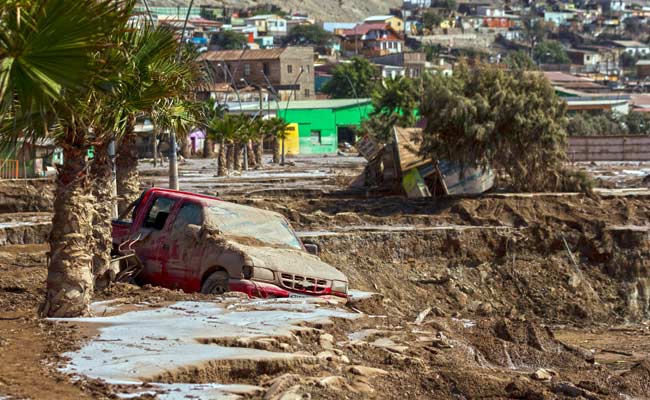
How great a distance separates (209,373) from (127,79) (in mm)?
4609

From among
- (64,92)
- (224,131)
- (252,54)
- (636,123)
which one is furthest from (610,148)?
(252,54)

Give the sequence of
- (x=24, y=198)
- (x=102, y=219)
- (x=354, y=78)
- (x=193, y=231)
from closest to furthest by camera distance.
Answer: (x=193, y=231) < (x=102, y=219) < (x=24, y=198) < (x=354, y=78)

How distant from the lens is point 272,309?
616 inches

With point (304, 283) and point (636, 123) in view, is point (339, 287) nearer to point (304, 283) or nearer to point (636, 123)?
point (304, 283)

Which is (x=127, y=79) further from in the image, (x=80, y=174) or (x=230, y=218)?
(x=230, y=218)

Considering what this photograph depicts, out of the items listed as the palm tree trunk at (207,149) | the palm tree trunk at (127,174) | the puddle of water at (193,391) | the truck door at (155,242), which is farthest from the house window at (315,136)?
the puddle of water at (193,391)

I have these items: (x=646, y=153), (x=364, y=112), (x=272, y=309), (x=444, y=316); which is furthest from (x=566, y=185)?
Result: (x=364, y=112)

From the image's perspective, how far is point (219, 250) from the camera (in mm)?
17297

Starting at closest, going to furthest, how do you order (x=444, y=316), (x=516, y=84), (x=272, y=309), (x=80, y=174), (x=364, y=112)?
(x=80, y=174) → (x=272, y=309) → (x=444, y=316) → (x=516, y=84) → (x=364, y=112)

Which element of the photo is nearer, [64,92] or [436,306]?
[64,92]

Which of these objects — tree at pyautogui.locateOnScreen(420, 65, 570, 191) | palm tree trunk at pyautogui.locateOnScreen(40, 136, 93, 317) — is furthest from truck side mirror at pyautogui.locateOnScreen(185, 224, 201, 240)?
tree at pyautogui.locateOnScreen(420, 65, 570, 191)

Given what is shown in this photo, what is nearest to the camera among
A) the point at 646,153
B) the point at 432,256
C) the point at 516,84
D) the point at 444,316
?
the point at 444,316

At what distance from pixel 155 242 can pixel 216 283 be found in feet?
4.87

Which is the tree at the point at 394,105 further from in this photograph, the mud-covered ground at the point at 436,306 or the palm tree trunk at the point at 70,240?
the palm tree trunk at the point at 70,240
